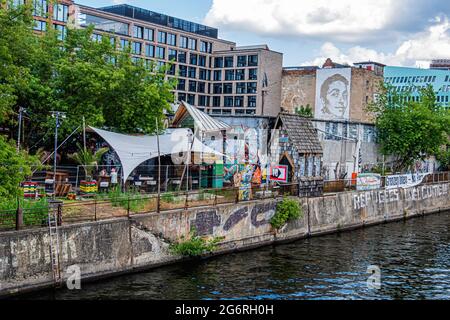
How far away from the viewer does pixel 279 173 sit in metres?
36.0

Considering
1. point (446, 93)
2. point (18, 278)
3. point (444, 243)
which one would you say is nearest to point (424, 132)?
point (444, 243)

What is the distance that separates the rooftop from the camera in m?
92.4

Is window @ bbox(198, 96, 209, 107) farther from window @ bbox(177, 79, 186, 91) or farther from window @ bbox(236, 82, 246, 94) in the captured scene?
window @ bbox(236, 82, 246, 94)

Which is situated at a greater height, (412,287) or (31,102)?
(31,102)

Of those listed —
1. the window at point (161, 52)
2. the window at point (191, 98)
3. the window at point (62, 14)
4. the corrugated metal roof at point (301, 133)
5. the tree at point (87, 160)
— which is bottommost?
the tree at point (87, 160)

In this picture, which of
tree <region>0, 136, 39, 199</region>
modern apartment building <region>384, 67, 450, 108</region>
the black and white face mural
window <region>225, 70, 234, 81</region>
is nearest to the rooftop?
window <region>225, 70, 234, 81</region>

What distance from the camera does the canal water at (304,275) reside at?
2060cm

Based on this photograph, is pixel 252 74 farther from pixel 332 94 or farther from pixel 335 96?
pixel 335 96

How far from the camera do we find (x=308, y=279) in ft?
75.3

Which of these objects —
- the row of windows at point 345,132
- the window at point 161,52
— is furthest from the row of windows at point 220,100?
the row of windows at point 345,132

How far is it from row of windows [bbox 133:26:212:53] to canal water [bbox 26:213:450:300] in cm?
6914

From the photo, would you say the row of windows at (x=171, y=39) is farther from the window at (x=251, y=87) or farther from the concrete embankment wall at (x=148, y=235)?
the concrete embankment wall at (x=148, y=235)
